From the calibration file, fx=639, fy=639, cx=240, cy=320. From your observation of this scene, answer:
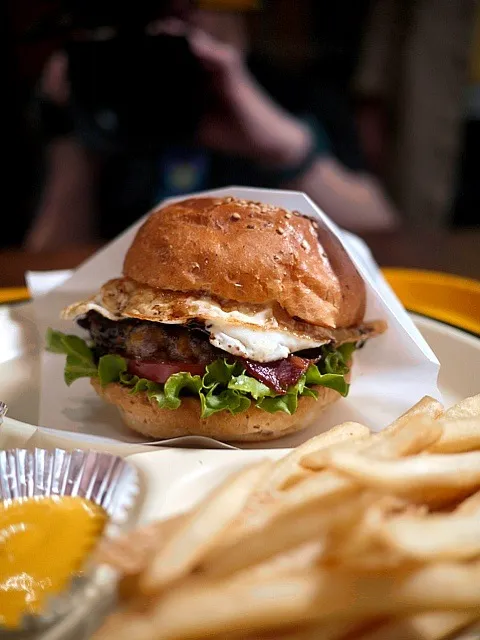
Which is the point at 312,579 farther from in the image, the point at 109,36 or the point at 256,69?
the point at 256,69

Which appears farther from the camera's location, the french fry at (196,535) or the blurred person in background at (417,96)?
the blurred person in background at (417,96)

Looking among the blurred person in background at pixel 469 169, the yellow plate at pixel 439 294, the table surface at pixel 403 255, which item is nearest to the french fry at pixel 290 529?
the yellow plate at pixel 439 294

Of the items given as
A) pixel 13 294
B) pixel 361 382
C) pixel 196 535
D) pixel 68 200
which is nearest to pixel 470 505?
pixel 196 535

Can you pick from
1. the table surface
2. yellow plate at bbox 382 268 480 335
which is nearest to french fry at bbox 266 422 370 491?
yellow plate at bbox 382 268 480 335

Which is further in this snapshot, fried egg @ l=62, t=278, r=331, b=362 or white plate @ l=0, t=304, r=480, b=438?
white plate @ l=0, t=304, r=480, b=438

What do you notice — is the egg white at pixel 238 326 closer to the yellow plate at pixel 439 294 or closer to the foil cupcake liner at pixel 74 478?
the foil cupcake liner at pixel 74 478

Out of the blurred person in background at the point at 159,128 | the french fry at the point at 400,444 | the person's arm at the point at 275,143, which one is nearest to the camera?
the french fry at the point at 400,444

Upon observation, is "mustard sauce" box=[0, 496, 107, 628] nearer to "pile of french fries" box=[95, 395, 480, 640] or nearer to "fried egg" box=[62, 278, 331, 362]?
"pile of french fries" box=[95, 395, 480, 640]
